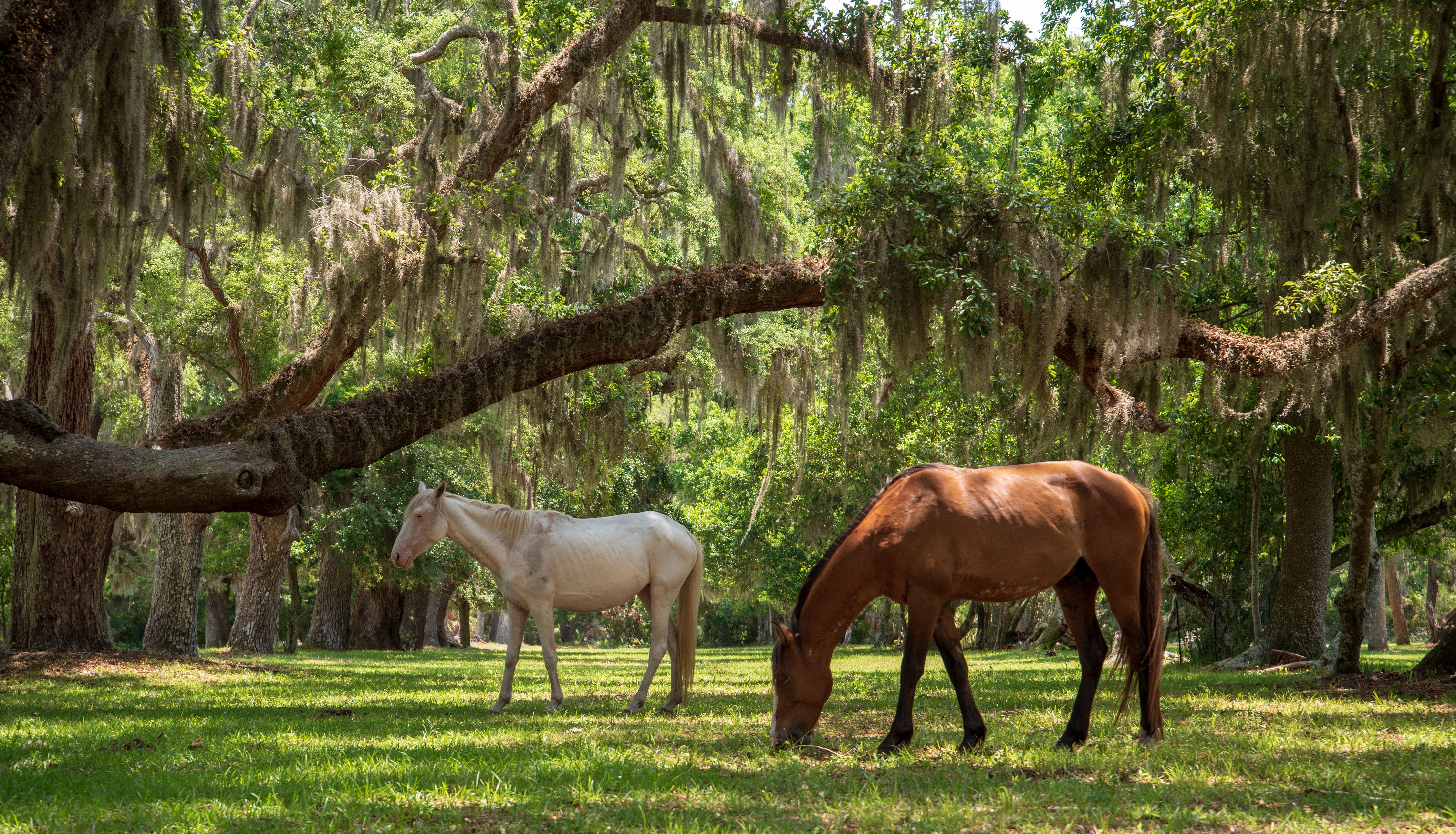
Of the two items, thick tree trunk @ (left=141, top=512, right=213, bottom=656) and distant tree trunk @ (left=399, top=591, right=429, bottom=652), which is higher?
thick tree trunk @ (left=141, top=512, right=213, bottom=656)

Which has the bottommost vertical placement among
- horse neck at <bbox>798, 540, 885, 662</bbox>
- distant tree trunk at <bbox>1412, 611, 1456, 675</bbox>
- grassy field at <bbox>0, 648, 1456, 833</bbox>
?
grassy field at <bbox>0, 648, 1456, 833</bbox>

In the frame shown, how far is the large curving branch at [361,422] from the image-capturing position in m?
6.31

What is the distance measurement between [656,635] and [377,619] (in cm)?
2380

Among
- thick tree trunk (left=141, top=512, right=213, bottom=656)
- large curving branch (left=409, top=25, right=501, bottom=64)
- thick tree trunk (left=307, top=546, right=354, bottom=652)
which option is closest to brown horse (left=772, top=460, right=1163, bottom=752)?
large curving branch (left=409, top=25, right=501, bottom=64)

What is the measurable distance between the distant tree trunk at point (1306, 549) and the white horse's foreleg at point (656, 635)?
9451 mm

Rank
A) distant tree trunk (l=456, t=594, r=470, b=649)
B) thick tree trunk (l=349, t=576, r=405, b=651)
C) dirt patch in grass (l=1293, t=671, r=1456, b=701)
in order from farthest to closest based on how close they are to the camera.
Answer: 1. distant tree trunk (l=456, t=594, r=470, b=649)
2. thick tree trunk (l=349, t=576, r=405, b=651)
3. dirt patch in grass (l=1293, t=671, r=1456, b=701)

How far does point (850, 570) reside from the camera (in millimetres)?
6426

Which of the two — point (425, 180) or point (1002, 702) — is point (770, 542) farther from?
point (1002, 702)

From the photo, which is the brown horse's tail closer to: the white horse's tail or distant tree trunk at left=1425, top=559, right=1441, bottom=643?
the white horse's tail

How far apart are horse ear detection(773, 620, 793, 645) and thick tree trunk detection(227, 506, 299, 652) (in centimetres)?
1888

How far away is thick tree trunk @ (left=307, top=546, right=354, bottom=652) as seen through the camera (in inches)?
1167

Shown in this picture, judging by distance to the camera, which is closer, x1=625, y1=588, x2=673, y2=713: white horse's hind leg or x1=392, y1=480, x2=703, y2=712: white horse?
x1=625, y1=588, x2=673, y2=713: white horse's hind leg

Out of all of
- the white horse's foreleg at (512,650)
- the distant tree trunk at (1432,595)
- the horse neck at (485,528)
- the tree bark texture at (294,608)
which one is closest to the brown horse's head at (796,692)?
the white horse's foreleg at (512,650)

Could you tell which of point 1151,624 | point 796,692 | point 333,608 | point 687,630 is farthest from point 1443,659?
point 333,608
